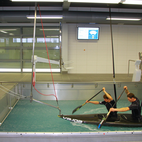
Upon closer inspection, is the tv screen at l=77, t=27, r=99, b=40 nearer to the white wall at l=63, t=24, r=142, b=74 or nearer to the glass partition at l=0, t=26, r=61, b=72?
the white wall at l=63, t=24, r=142, b=74

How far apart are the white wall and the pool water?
2.35 m

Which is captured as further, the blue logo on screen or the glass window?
the glass window

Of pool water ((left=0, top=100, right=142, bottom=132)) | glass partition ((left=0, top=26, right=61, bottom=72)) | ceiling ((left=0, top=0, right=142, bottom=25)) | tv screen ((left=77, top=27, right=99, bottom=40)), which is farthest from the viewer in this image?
glass partition ((left=0, top=26, right=61, bottom=72))

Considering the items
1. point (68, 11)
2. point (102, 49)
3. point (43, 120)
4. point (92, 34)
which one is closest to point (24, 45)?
point (68, 11)

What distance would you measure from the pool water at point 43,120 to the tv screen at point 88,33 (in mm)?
3161

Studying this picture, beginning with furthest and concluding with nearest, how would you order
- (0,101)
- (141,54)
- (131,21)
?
1. (131,21)
2. (141,54)
3. (0,101)

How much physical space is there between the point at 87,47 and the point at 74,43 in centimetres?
63

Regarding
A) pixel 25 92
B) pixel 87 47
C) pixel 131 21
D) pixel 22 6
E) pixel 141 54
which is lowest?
pixel 25 92

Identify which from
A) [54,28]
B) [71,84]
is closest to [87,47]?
[54,28]

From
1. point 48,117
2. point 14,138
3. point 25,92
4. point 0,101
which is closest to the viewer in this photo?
point 14,138

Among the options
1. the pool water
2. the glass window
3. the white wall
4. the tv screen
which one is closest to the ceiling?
the tv screen

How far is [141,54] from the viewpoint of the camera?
16.0ft

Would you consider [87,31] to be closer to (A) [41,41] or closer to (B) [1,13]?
(A) [41,41]

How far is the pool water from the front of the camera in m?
2.72
